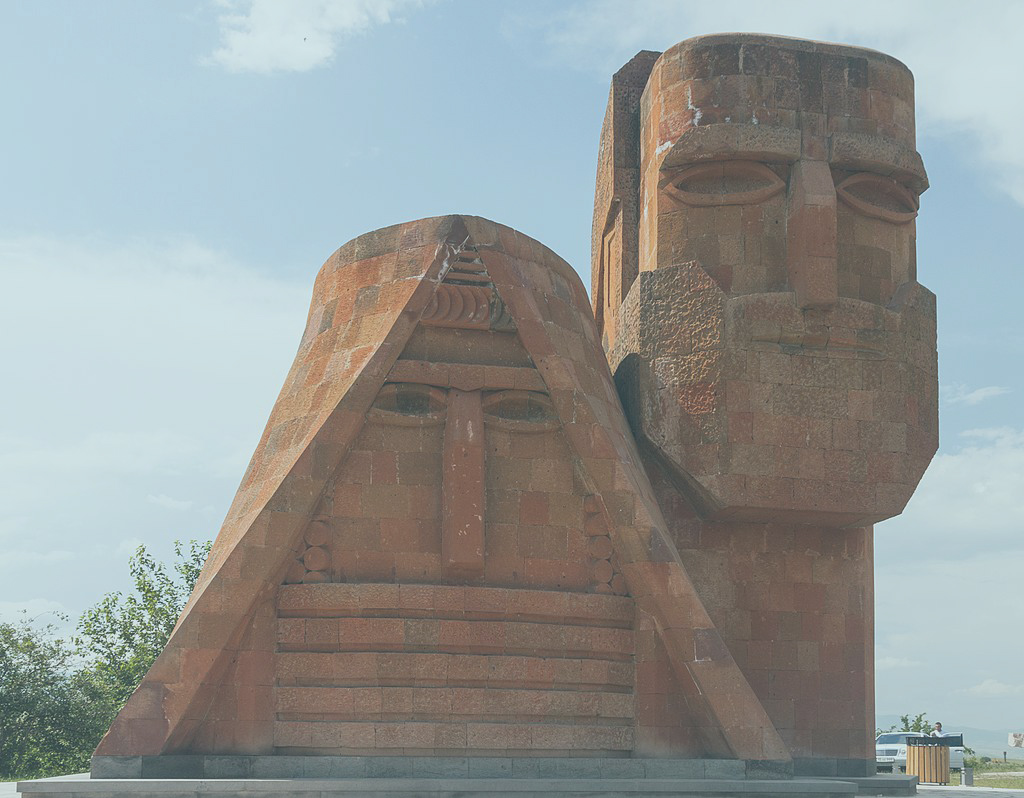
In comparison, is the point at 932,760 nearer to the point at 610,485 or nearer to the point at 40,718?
the point at 610,485

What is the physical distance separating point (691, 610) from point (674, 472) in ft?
7.01

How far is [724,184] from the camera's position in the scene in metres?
16.7

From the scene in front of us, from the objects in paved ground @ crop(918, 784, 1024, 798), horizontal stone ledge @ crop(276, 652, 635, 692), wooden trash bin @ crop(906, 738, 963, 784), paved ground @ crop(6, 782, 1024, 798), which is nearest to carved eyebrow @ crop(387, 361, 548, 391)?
horizontal stone ledge @ crop(276, 652, 635, 692)

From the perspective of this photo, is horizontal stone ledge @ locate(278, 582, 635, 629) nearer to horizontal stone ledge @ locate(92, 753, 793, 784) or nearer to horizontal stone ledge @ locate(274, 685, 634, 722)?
horizontal stone ledge @ locate(274, 685, 634, 722)

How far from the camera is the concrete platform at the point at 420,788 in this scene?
12.8m

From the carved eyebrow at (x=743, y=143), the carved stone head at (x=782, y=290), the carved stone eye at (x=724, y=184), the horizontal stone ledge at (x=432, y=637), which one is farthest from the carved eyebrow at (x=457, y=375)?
the carved eyebrow at (x=743, y=143)

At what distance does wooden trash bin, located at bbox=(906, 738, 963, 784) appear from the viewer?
1956cm

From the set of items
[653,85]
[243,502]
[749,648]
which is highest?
[653,85]

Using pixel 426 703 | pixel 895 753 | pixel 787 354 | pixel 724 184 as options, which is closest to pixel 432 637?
pixel 426 703

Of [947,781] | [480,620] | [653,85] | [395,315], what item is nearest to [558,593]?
[480,620]

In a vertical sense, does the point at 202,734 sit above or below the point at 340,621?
below

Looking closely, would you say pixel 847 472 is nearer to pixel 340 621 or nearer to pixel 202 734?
pixel 340 621

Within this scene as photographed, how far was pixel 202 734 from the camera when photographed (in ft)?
44.9

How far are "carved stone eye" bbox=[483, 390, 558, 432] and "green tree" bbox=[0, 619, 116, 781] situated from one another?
52.7ft
